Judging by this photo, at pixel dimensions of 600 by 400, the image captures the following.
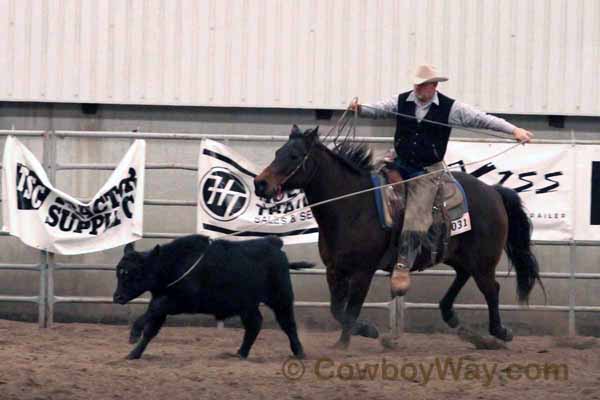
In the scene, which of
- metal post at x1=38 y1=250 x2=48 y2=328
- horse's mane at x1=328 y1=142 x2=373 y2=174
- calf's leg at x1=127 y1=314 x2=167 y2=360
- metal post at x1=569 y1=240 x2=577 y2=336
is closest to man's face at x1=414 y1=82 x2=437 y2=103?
horse's mane at x1=328 y1=142 x2=373 y2=174

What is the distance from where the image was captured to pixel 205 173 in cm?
946

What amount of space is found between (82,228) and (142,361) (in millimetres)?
2514

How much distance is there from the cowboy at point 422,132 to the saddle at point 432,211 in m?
0.07

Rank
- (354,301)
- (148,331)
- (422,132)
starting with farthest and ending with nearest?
(422,132), (354,301), (148,331)

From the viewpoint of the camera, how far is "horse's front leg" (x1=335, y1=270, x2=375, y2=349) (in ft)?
26.3

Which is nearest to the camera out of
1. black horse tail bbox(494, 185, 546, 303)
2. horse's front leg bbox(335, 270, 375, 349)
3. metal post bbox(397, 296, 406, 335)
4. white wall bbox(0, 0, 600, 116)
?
horse's front leg bbox(335, 270, 375, 349)

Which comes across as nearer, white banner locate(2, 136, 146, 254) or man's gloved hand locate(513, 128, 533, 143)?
man's gloved hand locate(513, 128, 533, 143)

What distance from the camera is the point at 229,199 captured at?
9438 millimetres

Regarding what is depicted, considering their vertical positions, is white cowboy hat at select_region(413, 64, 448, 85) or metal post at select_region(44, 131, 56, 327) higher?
white cowboy hat at select_region(413, 64, 448, 85)

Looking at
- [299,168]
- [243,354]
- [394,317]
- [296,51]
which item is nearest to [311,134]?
[299,168]

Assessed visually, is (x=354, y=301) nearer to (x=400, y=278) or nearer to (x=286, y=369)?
(x=400, y=278)

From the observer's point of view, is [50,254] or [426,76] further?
[50,254]

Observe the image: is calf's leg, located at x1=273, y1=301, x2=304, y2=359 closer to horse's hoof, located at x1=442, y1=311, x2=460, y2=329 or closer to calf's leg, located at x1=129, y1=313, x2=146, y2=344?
calf's leg, located at x1=129, y1=313, x2=146, y2=344

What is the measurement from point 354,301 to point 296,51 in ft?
10.8
